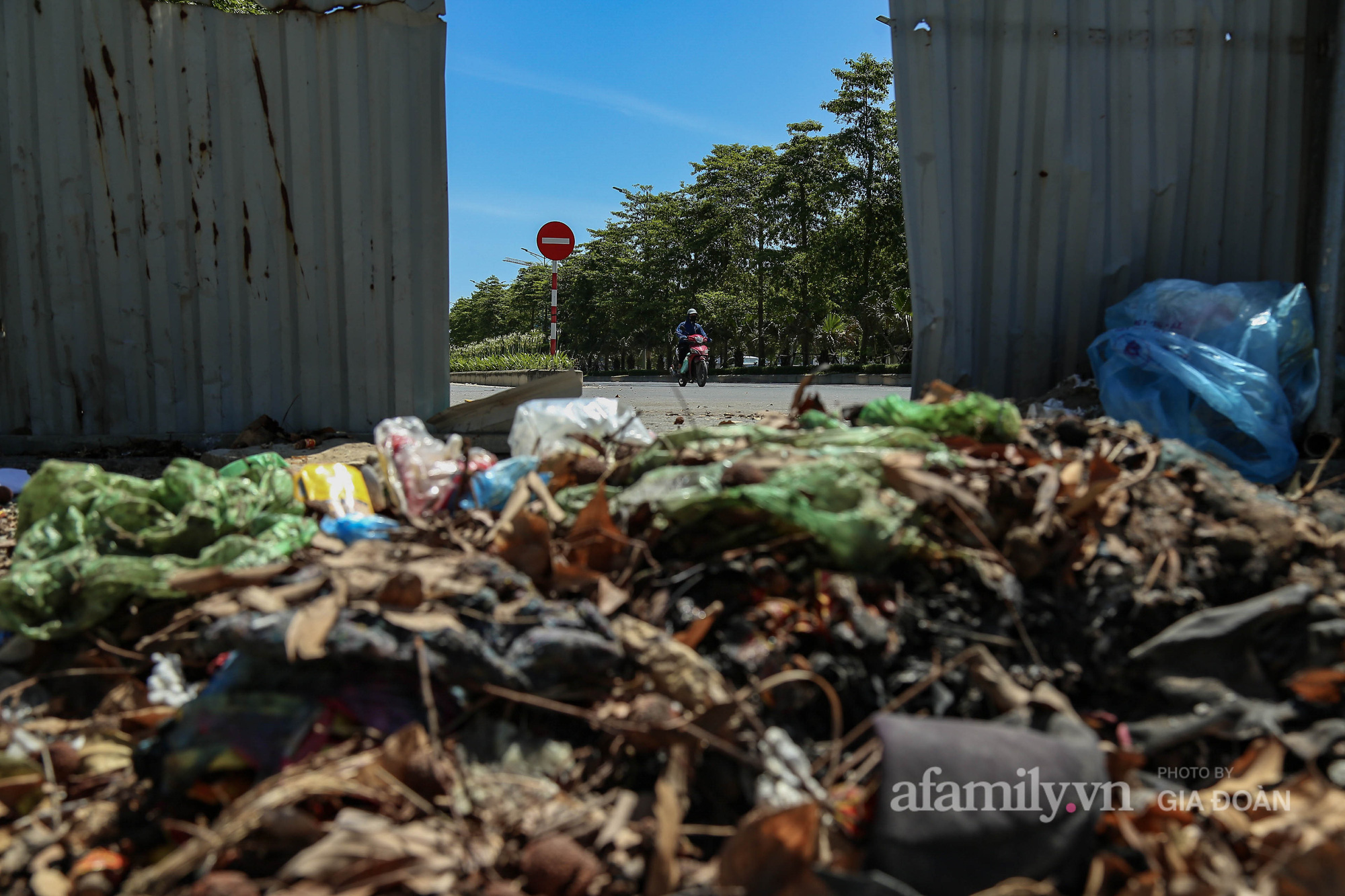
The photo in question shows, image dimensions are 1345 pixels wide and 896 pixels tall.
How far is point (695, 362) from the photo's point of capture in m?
13.6

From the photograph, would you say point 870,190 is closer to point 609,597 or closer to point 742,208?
point 742,208

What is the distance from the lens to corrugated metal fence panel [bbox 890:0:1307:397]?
3.91 meters

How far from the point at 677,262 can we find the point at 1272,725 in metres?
33.5

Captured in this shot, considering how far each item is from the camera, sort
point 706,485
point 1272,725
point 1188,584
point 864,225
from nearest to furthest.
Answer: point 1272,725
point 1188,584
point 706,485
point 864,225

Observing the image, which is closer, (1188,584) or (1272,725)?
(1272,725)

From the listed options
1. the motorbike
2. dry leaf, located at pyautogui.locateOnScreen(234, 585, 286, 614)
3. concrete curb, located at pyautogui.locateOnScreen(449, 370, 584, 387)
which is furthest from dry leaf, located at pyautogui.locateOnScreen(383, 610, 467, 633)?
the motorbike

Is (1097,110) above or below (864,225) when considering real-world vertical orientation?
below

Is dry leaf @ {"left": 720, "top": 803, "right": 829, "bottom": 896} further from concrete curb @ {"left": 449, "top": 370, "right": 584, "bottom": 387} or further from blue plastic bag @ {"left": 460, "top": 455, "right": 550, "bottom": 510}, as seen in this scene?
concrete curb @ {"left": 449, "top": 370, "right": 584, "bottom": 387}

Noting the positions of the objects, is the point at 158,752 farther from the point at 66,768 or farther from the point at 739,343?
the point at 739,343

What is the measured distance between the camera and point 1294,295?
343 centimetres

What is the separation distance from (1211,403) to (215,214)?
4707 mm

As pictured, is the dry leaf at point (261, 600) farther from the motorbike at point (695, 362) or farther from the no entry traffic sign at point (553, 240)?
the motorbike at point (695, 362)

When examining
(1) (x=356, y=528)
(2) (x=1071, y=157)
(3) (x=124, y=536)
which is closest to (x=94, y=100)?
(3) (x=124, y=536)

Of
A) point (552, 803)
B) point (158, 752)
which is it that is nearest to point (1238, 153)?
point (552, 803)
